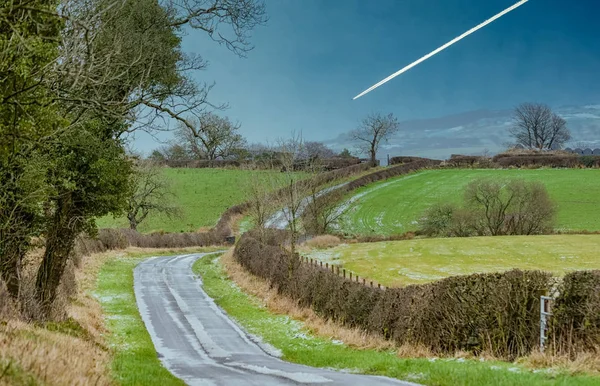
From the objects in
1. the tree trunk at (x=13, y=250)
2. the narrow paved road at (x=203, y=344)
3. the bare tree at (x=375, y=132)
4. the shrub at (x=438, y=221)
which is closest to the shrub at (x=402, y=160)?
the bare tree at (x=375, y=132)

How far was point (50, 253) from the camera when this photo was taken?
2483 cm

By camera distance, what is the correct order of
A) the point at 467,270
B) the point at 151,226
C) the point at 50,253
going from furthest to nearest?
the point at 151,226 → the point at 467,270 → the point at 50,253

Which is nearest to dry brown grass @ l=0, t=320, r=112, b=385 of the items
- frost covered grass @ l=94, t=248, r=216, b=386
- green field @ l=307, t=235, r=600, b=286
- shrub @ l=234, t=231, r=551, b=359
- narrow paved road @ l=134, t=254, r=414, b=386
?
frost covered grass @ l=94, t=248, r=216, b=386

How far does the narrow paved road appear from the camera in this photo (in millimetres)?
17359

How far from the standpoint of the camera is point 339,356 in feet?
71.7

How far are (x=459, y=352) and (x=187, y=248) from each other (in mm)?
60094

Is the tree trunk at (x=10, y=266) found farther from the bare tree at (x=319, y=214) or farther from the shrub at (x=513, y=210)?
the shrub at (x=513, y=210)

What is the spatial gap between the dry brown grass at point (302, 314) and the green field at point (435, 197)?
32.0m

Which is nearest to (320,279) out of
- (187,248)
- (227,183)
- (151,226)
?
(187,248)

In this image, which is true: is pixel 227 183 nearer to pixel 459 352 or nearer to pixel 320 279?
pixel 320 279

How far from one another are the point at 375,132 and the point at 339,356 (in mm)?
93420

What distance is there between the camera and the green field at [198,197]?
8662 cm

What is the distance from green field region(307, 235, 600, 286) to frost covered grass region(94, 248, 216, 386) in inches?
638

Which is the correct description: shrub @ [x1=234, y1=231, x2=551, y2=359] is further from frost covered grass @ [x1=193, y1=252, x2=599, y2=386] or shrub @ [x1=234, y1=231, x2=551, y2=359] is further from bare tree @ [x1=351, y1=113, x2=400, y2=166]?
bare tree @ [x1=351, y1=113, x2=400, y2=166]
